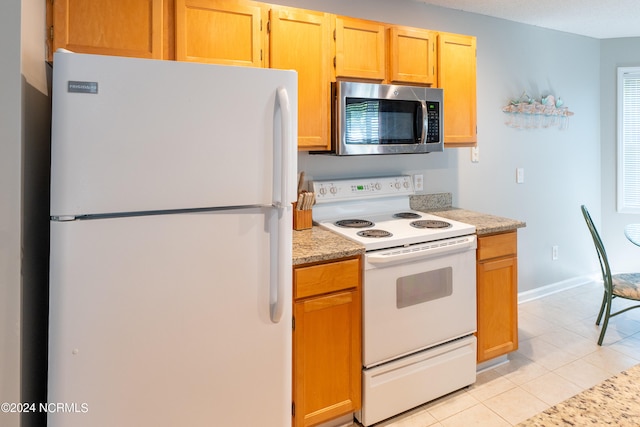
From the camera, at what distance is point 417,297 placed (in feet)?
6.65

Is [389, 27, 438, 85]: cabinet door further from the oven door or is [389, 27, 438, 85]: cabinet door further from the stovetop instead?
the oven door

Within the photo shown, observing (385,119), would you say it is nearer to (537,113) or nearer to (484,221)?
(484,221)

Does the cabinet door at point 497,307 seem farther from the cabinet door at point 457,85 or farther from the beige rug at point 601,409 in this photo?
the beige rug at point 601,409

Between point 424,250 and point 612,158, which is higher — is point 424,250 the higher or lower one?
the lower one

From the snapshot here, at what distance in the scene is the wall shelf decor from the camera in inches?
130

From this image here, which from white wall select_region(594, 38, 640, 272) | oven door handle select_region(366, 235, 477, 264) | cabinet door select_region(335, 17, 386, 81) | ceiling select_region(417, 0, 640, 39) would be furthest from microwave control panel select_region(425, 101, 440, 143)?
white wall select_region(594, 38, 640, 272)

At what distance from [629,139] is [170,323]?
14.6 ft

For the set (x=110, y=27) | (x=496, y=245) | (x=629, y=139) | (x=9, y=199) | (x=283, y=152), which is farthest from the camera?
(x=629, y=139)

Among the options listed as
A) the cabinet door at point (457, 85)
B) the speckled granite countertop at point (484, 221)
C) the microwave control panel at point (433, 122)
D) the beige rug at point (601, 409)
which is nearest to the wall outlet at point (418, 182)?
the speckled granite countertop at point (484, 221)

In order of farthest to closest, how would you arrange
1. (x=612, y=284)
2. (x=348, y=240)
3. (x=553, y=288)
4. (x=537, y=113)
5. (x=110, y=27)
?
(x=553, y=288) < (x=537, y=113) < (x=612, y=284) < (x=348, y=240) < (x=110, y=27)

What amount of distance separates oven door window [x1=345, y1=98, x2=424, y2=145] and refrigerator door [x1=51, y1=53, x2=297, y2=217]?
0.77 m

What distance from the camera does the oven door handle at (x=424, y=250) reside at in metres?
1.89

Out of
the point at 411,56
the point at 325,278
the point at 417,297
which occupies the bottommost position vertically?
the point at 417,297

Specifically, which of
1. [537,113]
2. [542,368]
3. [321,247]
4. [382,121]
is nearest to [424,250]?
[321,247]
